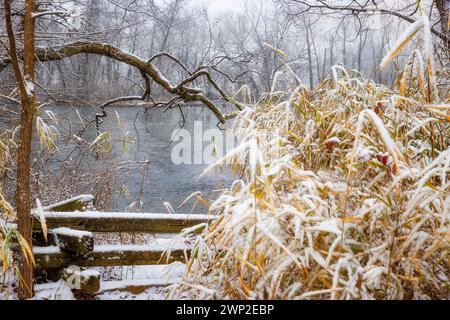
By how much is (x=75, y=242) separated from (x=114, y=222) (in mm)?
467

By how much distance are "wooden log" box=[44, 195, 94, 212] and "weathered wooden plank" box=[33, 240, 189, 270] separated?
551 millimetres

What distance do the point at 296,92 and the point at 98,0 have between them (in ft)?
16.4

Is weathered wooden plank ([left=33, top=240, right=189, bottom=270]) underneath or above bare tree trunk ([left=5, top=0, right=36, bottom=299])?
underneath

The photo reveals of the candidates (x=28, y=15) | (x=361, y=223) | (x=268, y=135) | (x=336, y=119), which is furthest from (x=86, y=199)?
(x=361, y=223)

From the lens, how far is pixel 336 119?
6.75ft

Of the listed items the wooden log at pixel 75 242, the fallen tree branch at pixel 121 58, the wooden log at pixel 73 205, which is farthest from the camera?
the fallen tree branch at pixel 121 58

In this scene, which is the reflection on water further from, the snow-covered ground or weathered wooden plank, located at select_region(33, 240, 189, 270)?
weathered wooden plank, located at select_region(33, 240, 189, 270)

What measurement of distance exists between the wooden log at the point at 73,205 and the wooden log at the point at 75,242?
50cm

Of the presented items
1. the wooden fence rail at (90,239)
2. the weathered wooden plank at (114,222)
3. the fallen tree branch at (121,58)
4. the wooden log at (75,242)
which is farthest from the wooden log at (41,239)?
the fallen tree branch at (121,58)

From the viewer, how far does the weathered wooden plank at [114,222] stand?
4.27 m

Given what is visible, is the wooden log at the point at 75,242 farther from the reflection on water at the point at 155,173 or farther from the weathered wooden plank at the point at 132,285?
the reflection on water at the point at 155,173

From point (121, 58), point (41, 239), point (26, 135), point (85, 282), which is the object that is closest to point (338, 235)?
point (26, 135)

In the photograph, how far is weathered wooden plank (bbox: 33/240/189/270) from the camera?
4.04m

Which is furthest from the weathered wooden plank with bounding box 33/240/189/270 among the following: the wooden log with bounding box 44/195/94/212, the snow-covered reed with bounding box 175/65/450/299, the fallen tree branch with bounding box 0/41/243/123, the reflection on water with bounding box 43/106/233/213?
the reflection on water with bounding box 43/106/233/213
